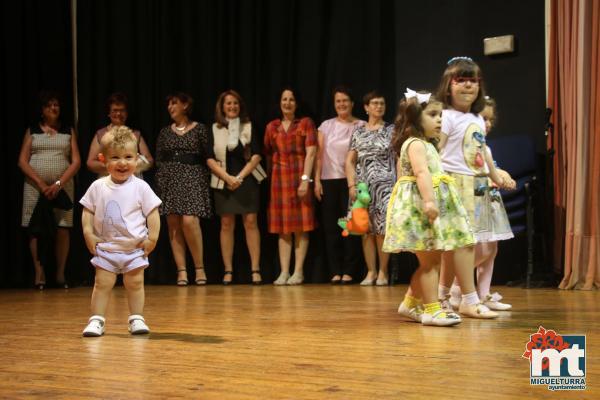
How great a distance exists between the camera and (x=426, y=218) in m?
3.38

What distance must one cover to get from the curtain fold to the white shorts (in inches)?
122

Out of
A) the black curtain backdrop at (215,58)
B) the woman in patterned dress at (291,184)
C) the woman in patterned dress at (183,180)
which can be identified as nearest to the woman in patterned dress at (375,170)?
the black curtain backdrop at (215,58)

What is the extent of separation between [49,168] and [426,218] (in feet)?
12.9

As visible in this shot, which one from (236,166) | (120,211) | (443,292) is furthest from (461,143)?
(236,166)

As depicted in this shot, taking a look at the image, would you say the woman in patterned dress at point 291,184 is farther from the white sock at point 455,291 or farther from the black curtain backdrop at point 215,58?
the white sock at point 455,291

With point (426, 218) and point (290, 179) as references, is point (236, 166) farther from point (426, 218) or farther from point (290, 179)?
point (426, 218)

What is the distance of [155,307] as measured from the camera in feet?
14.6

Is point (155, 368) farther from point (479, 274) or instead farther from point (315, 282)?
point (315, 282)

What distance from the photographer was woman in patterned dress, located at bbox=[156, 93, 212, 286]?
648cm

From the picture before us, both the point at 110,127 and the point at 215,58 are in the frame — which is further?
the point at 215,58

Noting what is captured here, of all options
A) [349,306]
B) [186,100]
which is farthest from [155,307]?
[186,100]

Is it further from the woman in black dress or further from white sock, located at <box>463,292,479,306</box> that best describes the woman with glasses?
white sock, located at <box>463,292,479,306</box>

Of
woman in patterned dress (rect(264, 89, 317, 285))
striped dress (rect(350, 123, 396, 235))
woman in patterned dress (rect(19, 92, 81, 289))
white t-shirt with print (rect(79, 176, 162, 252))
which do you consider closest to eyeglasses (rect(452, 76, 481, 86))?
white t-shirt with print (rect(79, 176, 162, 252))

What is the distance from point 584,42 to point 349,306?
2.41 m
